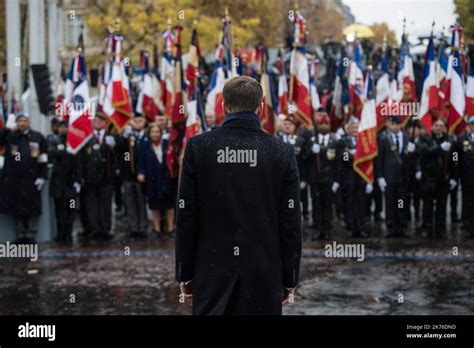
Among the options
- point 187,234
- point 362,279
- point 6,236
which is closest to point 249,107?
point 187,234

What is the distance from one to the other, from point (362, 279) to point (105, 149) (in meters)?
5.33

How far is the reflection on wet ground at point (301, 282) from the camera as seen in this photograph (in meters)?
A: 9.34

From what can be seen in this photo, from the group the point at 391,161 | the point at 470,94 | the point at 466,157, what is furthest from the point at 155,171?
the point at 470,94

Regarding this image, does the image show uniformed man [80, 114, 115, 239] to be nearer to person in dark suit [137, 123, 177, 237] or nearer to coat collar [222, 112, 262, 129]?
person in dark suit [137, 123, 177, 237]

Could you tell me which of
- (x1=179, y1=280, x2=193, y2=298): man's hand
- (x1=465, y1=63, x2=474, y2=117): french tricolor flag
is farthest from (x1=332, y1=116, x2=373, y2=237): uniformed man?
(x1=179, y1=280, x2=193, y2=298): man's hand

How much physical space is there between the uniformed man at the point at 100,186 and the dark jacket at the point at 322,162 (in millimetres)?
2985

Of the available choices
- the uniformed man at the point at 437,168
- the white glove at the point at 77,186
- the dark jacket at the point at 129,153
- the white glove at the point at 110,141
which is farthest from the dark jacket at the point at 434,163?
the white glove at the point at 77,186

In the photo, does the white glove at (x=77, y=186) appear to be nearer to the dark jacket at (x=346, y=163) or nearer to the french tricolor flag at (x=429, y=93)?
the dark jacket at (x=346, y=163)

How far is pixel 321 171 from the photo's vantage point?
14133mm

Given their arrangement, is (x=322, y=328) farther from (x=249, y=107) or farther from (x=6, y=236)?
(x=6, y=236)

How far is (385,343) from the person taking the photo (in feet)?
22.4

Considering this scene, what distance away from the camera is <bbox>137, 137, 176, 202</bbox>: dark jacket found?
14.7 meters

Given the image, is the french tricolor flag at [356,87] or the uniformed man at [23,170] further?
the french tricolor flag at [356,87]

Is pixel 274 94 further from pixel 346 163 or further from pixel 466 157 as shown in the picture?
pixel 466 157
